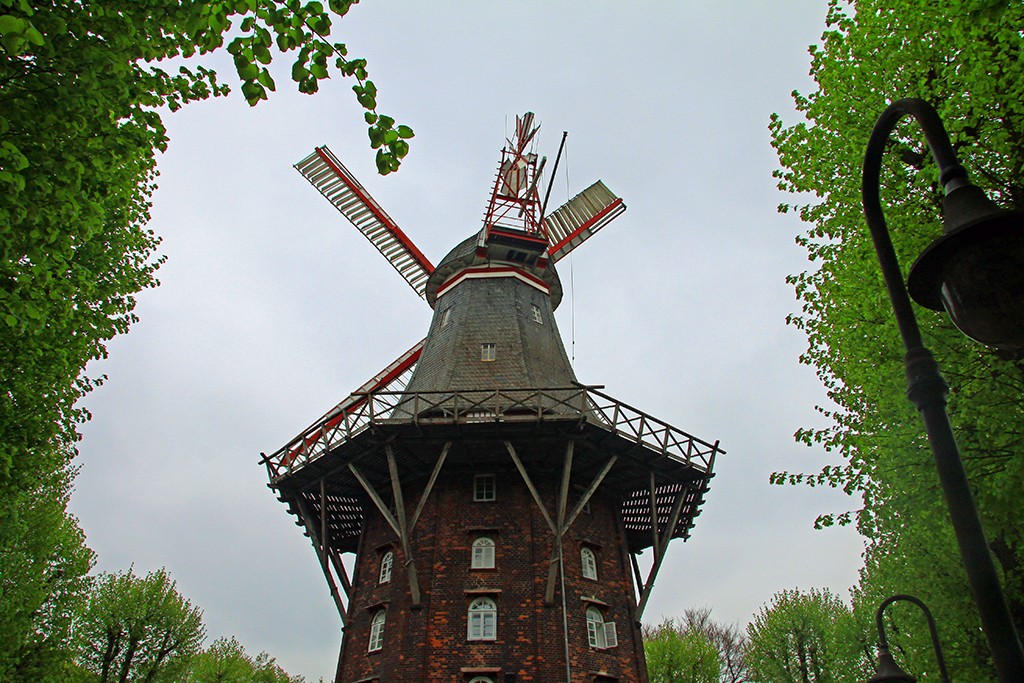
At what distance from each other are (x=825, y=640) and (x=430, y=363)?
18.7m

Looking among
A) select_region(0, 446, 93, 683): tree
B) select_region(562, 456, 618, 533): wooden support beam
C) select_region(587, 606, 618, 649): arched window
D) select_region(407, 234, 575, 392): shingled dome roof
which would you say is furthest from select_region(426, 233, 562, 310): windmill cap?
select_region(0, 446, 93, 683): tree

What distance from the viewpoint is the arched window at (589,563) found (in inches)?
720

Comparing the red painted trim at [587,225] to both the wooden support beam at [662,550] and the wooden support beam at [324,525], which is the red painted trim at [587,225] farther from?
the wooden support beam at [324,525]

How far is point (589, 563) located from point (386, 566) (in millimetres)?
5240

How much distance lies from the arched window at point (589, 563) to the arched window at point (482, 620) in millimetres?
2603

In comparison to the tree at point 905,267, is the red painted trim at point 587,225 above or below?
above

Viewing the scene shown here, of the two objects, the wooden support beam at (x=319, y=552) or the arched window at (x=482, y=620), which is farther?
the wooden support beam at (x=319, y=552)

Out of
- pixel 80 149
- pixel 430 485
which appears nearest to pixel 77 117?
pixel 80 149

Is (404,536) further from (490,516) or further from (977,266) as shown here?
(977,266)

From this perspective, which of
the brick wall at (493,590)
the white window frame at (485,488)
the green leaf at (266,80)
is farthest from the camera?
the white window frame at (485,488)

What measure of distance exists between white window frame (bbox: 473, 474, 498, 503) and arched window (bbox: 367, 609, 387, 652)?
141 inches

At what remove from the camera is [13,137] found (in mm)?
7305

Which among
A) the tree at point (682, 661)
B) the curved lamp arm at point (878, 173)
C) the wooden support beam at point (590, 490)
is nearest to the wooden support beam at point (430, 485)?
the wooden support beam at point (590, 490)

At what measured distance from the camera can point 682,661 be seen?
3083 centimetres
